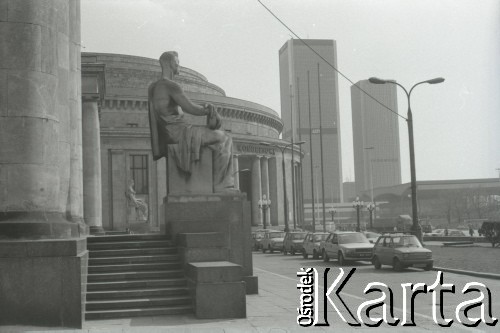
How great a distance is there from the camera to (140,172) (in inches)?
2734

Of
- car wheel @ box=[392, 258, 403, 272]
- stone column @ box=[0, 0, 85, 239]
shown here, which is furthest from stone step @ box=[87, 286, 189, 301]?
car wheel @ box=[392, 258, 403, 272]

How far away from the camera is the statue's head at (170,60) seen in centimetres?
1600

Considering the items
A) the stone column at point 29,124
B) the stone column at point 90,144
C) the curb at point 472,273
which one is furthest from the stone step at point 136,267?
the stone column at point 90,144

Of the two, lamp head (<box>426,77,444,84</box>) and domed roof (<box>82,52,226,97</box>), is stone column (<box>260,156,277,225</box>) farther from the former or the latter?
lamp head (<box>426,77,444,84</box>)

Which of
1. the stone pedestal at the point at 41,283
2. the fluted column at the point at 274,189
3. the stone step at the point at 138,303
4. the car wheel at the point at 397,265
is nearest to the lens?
the stone pedestal at the point at 41,283

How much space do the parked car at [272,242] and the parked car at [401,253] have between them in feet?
61.4

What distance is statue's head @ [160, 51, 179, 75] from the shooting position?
52.5 feet

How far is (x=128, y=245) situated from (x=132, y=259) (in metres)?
0.84

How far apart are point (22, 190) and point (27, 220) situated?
A: 20.3 inches

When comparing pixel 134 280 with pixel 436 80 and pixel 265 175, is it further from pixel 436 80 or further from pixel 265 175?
A: pixel 265 175

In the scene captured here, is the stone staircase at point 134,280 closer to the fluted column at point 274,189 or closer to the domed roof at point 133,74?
the domed roof at point 133,74

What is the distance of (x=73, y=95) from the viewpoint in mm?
16875

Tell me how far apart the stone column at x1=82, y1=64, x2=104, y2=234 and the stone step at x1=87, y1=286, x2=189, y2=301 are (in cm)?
1697

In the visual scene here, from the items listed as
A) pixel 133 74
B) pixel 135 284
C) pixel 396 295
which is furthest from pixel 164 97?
pixel 133 74
